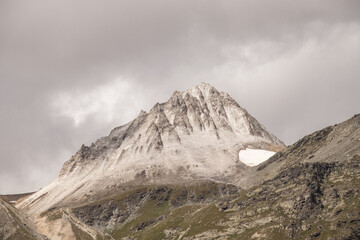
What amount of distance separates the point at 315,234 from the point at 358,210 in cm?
2473

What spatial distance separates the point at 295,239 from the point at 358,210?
34230 millimetres

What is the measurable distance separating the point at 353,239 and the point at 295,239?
92.8 ft

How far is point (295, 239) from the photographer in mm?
199875

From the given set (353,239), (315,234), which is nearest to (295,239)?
(315,234)

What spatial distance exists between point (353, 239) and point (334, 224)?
1651 centimetres

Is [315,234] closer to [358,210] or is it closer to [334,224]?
[334,224]

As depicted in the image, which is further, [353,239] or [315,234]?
[315,234]

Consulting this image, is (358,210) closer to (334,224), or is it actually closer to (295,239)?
(334,224)

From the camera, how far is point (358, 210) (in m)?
198

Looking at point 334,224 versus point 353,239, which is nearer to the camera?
point 353,239

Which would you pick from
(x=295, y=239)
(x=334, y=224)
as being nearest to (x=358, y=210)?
(x=334, y=224)

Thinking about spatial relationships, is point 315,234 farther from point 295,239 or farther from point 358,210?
point 358,210

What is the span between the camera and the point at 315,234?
196875 mm

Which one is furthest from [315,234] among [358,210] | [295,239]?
[358,210]
